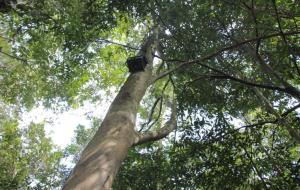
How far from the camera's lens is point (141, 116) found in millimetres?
16703

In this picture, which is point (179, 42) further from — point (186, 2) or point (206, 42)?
point (186, 2)

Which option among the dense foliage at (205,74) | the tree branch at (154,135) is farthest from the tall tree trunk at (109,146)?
the dense foliage at (205,74)

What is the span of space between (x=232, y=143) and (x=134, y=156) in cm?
274

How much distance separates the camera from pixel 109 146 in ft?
11.3

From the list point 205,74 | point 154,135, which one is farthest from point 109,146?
point 205,74

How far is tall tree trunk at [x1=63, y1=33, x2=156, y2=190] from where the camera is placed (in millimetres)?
2906

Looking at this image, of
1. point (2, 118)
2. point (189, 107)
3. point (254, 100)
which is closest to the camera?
point (189, 107)

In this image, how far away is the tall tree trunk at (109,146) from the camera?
9.53 feet


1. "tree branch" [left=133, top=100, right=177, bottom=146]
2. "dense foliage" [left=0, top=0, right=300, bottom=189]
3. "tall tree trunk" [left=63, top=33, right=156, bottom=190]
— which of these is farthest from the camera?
"dense foliage" [left=0, top=0, right=300, bottom=189]

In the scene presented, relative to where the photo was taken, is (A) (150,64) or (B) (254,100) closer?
(A) (150,64)

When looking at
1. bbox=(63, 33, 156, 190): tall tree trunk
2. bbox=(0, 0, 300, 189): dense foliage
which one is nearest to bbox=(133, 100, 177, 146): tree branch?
bbox=(63, 33, 156, 190): tall tree trunk

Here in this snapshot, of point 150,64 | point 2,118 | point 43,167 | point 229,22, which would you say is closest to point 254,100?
point 229,22

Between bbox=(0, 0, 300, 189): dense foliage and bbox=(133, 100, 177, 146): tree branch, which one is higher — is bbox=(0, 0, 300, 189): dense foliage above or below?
above

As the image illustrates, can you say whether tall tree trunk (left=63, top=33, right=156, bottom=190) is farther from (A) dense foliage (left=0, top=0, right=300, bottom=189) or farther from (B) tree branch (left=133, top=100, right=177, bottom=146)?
(A) dense foliage (left=0, top=0, right=300, bottom=189)
